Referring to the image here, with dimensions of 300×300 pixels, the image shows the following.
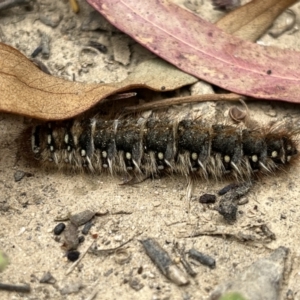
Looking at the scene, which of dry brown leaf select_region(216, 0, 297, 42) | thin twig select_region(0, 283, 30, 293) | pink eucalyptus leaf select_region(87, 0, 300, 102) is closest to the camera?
thin twig select_region(0, 283, 30, 293)

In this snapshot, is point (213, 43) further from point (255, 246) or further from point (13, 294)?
point (13, 294)

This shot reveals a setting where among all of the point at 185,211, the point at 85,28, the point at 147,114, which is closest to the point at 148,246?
the point at 185,211

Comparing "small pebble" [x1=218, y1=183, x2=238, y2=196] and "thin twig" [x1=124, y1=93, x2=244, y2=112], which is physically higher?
"thin twig" [x1=124, y1=93, x2=244, y2=112]

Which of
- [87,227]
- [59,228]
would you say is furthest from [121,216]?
[59,228]

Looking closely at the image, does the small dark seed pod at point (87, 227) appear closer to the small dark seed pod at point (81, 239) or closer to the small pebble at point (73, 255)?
the small dark seed pod at point (81, 239)

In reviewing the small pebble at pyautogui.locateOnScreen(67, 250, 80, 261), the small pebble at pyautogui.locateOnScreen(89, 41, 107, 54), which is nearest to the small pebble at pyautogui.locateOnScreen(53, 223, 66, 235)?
the small pebble at pyautogui.locateOnScreen(67, 250, 80, 261)

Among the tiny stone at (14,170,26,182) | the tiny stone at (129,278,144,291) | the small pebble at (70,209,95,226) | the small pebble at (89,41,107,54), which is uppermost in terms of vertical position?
the small pebble at (89,41,107,54)

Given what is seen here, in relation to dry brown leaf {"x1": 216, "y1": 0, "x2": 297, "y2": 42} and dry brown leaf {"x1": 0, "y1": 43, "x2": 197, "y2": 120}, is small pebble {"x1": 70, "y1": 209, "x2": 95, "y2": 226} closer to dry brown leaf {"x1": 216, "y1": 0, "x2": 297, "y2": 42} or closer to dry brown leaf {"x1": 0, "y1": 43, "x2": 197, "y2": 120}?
dry brown leaf {"x1": 0, "y1": 43, "x2": 197, "y2": 120}
